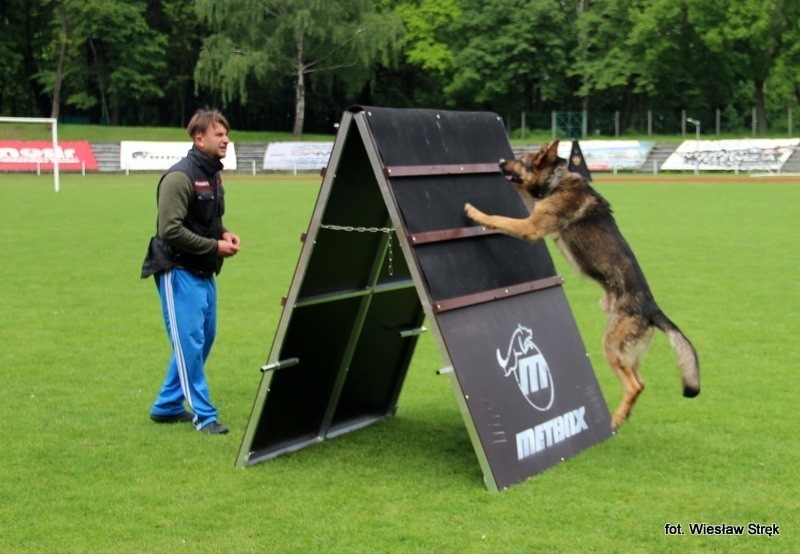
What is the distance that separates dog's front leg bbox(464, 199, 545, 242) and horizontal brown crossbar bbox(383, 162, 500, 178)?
265 mm

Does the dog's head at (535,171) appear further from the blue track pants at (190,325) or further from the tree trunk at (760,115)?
the tree trunk at (760,115)

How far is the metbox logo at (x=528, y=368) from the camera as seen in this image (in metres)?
6.89

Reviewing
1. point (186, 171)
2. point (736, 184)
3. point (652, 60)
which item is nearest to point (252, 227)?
point (186, 171)

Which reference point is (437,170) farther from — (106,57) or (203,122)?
(106,57)

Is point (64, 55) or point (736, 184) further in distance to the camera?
point (64, 55)

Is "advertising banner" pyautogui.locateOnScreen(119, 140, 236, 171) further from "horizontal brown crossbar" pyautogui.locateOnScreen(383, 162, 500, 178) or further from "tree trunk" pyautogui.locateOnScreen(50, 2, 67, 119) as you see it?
"horizontal brown crossbar" pyautogui.locateOnScreen(383, 162, 500, 178)

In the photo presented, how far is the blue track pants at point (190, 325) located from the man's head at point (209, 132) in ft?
3.06

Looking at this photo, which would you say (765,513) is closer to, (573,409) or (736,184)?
(573,409)

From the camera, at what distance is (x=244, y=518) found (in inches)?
236

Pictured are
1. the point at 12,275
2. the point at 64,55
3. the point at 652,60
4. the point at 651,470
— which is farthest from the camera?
the point at 64,55

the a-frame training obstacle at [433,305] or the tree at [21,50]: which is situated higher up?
the tree at [21,50]

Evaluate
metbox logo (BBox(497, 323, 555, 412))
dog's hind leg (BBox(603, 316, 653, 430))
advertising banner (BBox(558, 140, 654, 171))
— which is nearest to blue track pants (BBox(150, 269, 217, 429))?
metbox logo (BBox(497, 323, 555, 412))

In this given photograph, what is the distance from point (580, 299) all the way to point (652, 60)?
56.3m

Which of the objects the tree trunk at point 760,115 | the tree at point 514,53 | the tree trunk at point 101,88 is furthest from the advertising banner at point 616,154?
the tree trunk at point 101,88
